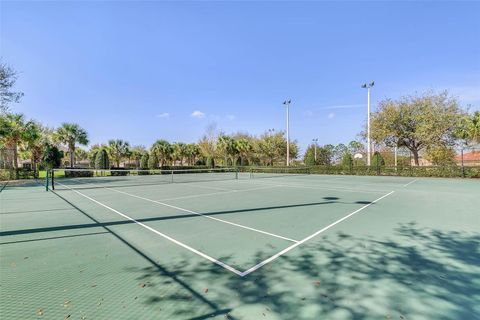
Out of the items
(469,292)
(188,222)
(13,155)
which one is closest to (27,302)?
(188,222)

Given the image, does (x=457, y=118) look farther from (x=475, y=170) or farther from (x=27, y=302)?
(x=27, y=302)

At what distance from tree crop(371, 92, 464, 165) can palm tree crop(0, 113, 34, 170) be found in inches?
1453

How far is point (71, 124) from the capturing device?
32.2 m

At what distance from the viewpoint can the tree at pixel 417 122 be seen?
27.9 meters

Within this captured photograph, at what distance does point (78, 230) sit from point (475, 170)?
96.9ft

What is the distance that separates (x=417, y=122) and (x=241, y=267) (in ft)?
106

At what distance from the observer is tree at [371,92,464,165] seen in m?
27.9

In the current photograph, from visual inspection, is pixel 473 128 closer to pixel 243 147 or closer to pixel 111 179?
pixel 243 147

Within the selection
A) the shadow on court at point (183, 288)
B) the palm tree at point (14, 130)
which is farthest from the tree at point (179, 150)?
the shadow on court at point (183, 288)

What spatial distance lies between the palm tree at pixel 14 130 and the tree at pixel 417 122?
36.9m

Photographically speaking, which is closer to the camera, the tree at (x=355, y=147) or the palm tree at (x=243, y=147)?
the palm tree at (x=243, y=147)

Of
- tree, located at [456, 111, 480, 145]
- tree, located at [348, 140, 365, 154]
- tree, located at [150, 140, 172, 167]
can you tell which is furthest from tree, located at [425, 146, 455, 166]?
tree, located at [150, 140, 172, 167]

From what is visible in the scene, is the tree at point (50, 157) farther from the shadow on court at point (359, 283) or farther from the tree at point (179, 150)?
the shadow on court at point (359, 283)

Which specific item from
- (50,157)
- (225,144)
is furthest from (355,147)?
(50,157)
